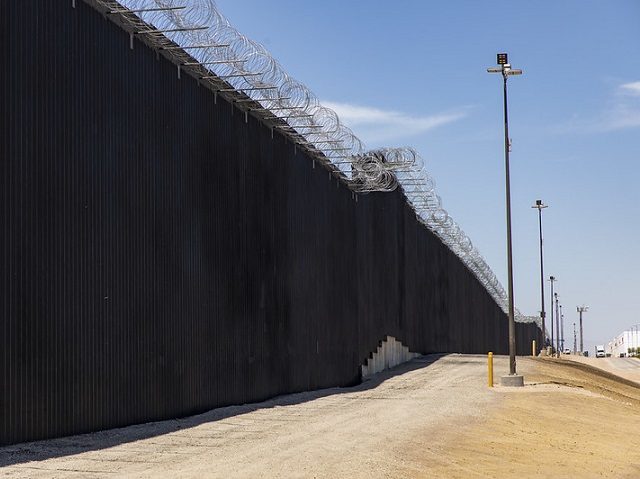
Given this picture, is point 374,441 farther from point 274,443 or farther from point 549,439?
point 549,439

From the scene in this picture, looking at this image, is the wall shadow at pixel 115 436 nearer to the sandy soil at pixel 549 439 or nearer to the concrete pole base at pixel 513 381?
the sandy soil at pixel 549 439

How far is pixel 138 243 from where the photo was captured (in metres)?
19.5

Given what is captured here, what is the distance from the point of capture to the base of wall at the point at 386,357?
125 feet

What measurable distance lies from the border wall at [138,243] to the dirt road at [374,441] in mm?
960

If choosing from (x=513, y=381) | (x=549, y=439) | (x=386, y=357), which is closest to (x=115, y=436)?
(x=549, y=439)

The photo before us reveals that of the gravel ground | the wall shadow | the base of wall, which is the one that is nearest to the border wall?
the wall shadow

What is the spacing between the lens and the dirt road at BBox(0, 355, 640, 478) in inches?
547

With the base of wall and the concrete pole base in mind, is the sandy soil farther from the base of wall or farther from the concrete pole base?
the base of wall

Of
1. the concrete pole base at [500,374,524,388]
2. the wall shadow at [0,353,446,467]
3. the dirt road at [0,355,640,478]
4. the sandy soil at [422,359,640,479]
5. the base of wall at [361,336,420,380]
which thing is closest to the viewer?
the dirt road at [0,355,640,478]

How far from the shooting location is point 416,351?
1880 inches

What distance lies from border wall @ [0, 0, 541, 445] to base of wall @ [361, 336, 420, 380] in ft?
15.0

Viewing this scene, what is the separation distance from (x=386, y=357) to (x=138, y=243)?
22.8 metres

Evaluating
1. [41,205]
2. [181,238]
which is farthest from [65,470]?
[181,238]

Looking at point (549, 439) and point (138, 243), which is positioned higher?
point (138, 243)
